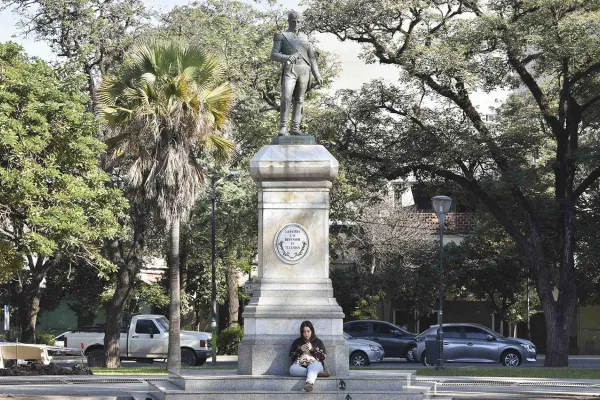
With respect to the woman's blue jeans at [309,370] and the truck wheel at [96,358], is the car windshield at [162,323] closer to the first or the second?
the truck wheel at [96,358]

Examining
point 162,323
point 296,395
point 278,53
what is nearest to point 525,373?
point 162,323

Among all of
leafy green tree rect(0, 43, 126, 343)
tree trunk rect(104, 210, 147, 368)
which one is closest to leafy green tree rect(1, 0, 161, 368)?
tree trunk rect(104, 210, 147, 368)

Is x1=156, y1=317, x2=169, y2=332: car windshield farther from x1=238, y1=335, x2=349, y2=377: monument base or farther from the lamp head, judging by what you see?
x1=238, y1=335, x2=349, y2=377: monument base

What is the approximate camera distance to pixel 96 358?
1332 inches

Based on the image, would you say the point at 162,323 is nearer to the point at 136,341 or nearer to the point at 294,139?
the point at 136,341

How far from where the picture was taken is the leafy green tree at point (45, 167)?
2420cm

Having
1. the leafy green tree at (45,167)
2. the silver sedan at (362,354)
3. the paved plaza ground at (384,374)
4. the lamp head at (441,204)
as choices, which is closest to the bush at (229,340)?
the silver sedan at (362,354)

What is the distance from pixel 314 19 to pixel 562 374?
11.9 meters

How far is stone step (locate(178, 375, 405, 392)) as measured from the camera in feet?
50.2

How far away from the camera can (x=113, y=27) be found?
1347 inches

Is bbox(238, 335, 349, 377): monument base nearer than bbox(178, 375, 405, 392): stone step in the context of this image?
No

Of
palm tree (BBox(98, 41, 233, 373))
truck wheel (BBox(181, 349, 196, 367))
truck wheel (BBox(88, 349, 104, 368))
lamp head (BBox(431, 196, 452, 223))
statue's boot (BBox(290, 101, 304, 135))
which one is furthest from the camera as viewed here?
truck wheel (BBox(88, 349, 104, 368))

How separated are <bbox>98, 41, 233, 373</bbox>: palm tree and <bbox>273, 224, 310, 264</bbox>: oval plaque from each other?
1175cm

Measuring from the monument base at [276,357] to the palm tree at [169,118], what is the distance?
11.8 m
